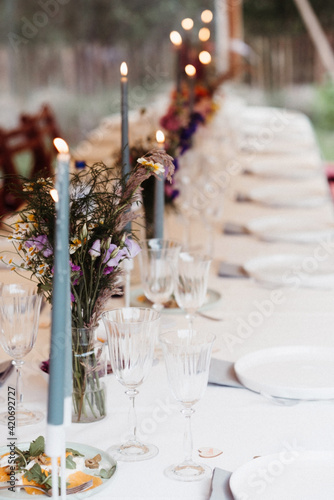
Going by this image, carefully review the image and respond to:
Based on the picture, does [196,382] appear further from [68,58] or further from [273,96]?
[273,96]

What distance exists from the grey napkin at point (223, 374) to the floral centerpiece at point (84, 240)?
0.26 metres

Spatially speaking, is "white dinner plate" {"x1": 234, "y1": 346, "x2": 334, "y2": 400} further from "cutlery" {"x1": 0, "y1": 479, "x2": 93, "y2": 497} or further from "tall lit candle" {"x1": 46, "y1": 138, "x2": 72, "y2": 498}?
"tall lit candle" {"x1": 46, "y1": 138, "x2": 72, "y2": 498}

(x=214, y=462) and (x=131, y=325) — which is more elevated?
(x=131, y=325)

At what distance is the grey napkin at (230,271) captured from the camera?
2117 millimetres

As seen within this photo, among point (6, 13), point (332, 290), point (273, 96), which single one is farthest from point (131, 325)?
point (273, 96)

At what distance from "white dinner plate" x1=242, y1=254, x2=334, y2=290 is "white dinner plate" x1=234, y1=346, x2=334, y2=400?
0.48 metres

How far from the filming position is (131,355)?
1119mm

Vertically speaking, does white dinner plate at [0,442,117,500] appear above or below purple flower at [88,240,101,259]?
below

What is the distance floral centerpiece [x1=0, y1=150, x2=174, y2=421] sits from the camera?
3.95ft

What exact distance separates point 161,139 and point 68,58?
558 centimetres

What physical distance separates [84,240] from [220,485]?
0.43 metres

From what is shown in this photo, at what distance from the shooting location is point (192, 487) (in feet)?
3.50

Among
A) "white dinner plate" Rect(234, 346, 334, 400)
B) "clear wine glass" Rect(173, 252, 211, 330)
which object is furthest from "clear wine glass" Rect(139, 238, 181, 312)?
"white dinner plate" Rect(234, 346, 334, 400)

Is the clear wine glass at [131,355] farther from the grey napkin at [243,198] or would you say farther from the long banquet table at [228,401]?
the grey napkin at [243,198]
